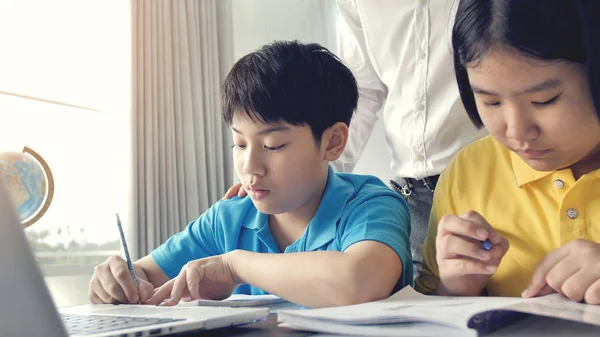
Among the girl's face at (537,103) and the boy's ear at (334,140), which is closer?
the girl's face at (537,103)

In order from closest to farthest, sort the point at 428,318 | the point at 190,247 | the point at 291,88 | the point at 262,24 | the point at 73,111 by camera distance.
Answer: the point at 428,318 < the point at 291,88 < the point at 190,247 < the point at 73,111 < the point at 262,24

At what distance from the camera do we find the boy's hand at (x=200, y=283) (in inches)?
37.3

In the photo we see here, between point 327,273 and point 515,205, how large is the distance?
1.23ft

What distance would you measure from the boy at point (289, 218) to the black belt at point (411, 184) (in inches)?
13.6

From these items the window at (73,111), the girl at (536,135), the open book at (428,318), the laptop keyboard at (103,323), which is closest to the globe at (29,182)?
the window at (73,111)

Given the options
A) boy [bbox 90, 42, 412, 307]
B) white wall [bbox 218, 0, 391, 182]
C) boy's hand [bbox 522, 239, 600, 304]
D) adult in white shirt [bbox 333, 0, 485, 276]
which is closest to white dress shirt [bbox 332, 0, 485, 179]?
adult in white shirt [bbox 333, 0, 485, 276]

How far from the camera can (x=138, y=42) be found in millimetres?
2756

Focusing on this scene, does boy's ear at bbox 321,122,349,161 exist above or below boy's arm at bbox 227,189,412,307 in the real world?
above

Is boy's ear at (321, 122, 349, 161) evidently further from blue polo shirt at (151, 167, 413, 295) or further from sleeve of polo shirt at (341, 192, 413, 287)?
sleeve of polo shirt at (341, 192, 413, 287)

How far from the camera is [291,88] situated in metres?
1.21

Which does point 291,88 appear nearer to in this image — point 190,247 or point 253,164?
point 253,164

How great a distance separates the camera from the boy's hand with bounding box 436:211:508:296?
0.81m

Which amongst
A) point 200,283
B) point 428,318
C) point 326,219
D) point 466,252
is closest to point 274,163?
point 326,219

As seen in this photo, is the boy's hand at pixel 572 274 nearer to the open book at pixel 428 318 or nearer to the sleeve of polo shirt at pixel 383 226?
the open book at pixel 428 318
